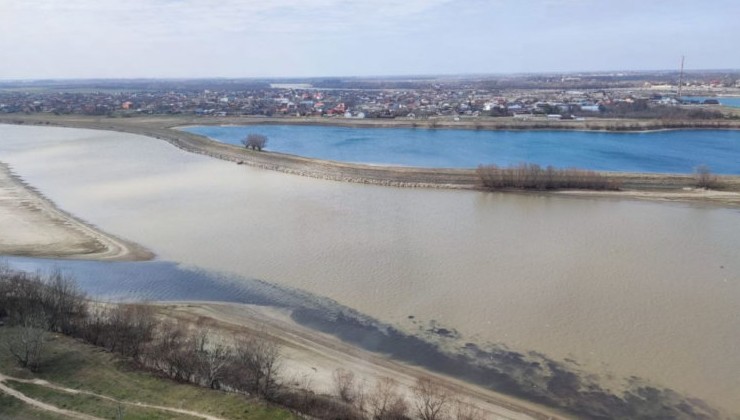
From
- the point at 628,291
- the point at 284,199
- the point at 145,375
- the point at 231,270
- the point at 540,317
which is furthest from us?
the point at 284,199

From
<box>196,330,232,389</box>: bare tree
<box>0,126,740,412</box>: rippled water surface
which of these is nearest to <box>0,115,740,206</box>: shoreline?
<box>0,126,740,412</box>: rippled water surface

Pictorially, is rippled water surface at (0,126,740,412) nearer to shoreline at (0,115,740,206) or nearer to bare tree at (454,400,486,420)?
shoreline at (0,115,740,206)

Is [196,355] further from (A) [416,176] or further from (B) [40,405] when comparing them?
(A) [416,176]

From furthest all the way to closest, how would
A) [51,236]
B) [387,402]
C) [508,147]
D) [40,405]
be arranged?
[508,147], [51,236], [387,402], [40,405]

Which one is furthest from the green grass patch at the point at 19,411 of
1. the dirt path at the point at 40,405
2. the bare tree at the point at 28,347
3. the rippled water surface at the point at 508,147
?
the rippled water surface at the point at 508,147

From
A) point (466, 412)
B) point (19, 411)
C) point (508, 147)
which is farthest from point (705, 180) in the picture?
point (19, 411)

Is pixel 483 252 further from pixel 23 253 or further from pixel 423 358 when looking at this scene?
pixel 23 253

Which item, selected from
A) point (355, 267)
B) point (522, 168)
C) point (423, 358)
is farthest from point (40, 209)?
point (522, 168)
